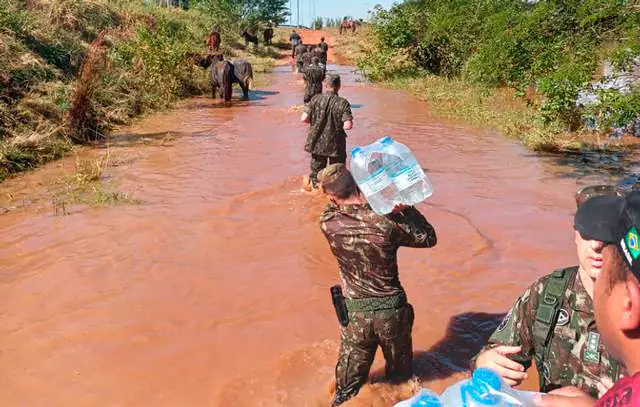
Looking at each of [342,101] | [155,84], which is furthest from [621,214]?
[155,84]

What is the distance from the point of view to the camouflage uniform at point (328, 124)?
254 inches

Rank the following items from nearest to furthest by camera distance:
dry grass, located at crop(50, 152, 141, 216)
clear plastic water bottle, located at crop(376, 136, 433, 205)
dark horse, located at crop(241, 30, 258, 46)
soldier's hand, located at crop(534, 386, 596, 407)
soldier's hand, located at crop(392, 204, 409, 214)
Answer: soldier's hand, located at crop(534, 386, 596, 407), soldier's hand, located at crop(392, 204, 409, 214), clear plastic water bottle, located at crop(376, 136, 433, 205), dry grass, located at crop(50, 152, 141, 216), dark horse, located at crop(241, 30, 258, 46)

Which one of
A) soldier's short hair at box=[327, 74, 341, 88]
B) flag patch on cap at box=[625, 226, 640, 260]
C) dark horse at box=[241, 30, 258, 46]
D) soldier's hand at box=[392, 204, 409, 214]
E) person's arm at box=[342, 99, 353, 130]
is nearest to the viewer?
flag patch on cap at box=[625, 226, 640, 260]

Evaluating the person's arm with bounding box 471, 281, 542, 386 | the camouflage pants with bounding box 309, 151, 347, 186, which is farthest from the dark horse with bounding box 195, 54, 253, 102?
the person's arm with bounding box 471, 281, 542, 386

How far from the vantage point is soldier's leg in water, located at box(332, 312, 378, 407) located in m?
2.94

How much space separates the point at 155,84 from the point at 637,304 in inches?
561

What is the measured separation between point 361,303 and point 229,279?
236 centimetres

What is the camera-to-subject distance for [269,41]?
33375mm

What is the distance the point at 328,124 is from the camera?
652cm

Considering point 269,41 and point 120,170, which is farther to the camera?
point 269,41

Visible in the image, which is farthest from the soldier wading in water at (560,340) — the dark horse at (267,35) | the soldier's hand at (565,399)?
the dark horse at (267,35)

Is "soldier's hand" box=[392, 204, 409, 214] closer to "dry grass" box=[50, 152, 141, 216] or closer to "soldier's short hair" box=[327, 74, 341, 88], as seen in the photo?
"soldier's short hair" box=[327, 74, 341, 88]

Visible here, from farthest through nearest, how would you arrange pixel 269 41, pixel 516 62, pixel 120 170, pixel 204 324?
pixel 269 41, pixel 120 170, pixel 516 62, pixel 204 324

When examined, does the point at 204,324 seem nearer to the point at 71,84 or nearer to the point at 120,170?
the point at 120,170
